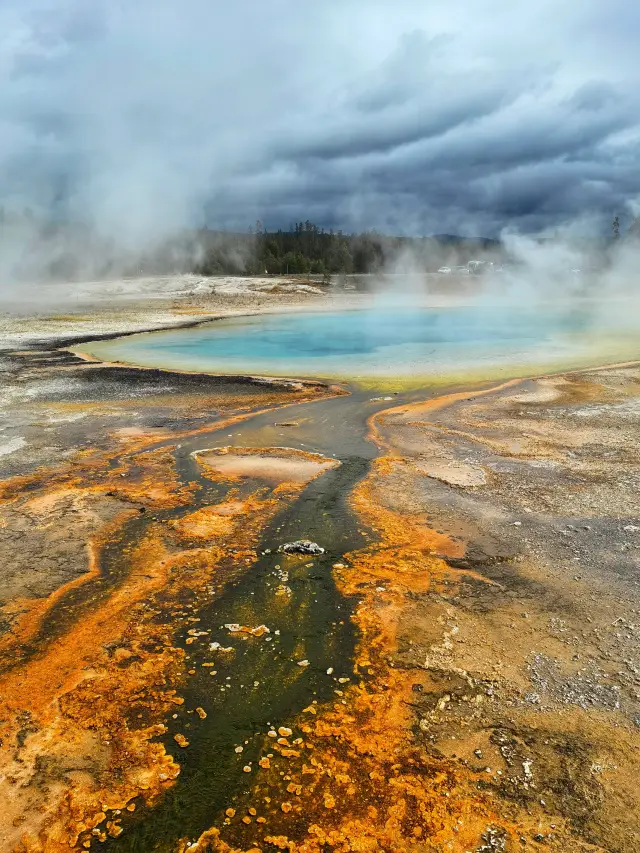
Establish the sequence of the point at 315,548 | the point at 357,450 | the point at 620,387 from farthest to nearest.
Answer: the point at 620,387 < the point at 357,450 < the point at 315,548

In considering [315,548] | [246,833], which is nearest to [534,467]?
[315,548]

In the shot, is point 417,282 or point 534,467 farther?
point 417,282

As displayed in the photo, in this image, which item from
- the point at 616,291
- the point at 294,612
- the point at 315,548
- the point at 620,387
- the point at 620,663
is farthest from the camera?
the point at 616,291

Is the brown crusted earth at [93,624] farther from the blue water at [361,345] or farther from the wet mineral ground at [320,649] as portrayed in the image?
the blue water at [361,345]

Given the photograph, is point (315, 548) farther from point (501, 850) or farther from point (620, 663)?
point (501, 850)

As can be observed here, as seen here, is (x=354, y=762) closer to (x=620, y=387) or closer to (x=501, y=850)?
(x=501, y=850)

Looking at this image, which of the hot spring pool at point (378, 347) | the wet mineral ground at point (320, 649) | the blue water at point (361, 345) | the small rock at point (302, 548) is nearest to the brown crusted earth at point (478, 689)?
the wet mineral ground at point (320, 649)

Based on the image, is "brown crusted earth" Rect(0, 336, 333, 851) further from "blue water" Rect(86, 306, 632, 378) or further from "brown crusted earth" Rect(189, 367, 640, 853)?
"blue water" Rect(86, 306, 632, 378)
